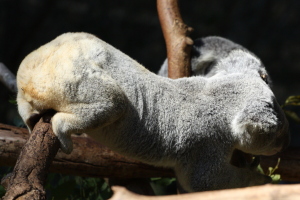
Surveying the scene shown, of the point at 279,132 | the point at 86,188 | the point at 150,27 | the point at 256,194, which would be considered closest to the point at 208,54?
the point at 279,132

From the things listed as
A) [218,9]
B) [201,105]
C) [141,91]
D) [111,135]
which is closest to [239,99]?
[201,105]

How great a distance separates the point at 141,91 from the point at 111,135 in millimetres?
213

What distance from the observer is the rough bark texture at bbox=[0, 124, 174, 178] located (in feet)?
7.68

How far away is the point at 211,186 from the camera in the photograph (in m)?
1.94

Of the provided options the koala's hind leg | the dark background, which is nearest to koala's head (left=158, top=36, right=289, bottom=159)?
the koala's hind leg

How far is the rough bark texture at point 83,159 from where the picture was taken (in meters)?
2.34

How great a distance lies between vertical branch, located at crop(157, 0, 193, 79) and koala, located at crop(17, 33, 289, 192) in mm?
617

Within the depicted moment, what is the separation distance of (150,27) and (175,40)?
1.72m

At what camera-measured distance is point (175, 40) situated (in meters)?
2.71

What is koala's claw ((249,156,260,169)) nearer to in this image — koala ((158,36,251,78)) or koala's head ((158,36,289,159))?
koala's head ((158,36,289,159))

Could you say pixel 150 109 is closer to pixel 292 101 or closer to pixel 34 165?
pixel 34 165

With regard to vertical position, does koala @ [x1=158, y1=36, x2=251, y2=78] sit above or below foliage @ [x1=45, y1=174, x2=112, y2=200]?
above

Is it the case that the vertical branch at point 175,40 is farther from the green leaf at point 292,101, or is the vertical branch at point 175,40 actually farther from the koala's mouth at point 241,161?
the green leaf at point 292,101

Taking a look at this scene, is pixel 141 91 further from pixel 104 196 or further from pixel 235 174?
pixel 104 196
